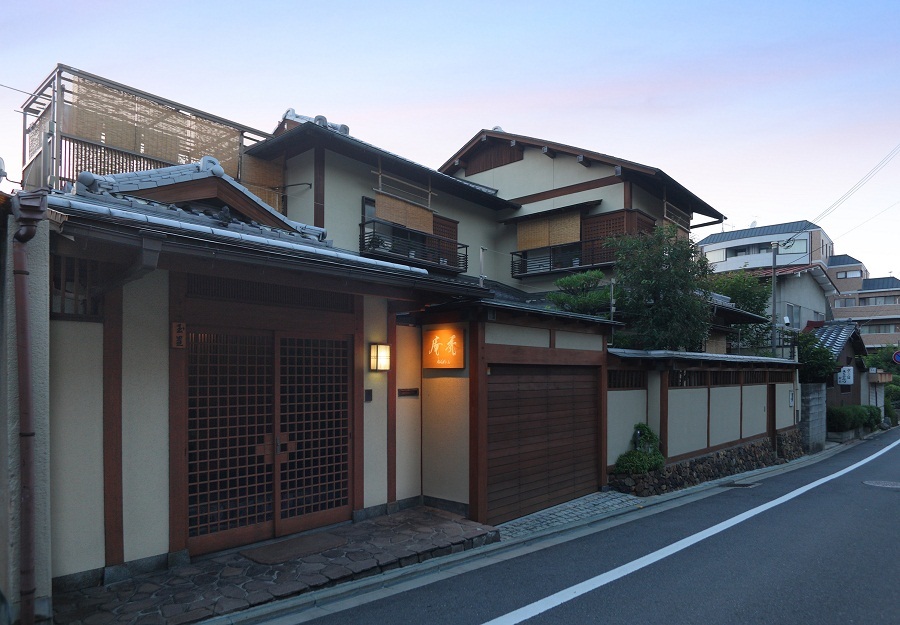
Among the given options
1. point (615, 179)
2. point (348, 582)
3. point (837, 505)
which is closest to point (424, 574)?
point (348, 582)

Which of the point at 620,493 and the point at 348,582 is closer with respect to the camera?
the point at 348,582

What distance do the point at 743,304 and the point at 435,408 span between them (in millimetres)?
22704

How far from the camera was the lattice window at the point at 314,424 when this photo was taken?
8562 millimetres

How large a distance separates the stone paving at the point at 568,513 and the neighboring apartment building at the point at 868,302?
55.8 m

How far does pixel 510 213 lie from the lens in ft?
71.6

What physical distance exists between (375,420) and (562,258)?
1277cm

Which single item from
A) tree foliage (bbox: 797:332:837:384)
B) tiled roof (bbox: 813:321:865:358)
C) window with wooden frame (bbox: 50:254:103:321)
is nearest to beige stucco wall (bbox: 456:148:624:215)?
tree foliage (bbox: 797:332:837:384)

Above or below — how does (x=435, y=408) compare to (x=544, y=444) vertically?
above

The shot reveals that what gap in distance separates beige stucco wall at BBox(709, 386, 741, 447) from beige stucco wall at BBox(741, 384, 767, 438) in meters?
0.67

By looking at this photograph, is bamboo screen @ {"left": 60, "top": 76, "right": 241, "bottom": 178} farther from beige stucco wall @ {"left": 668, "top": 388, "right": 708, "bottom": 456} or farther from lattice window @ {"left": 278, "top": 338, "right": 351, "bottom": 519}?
beige stucco wall @ {"left": 668, "top": 388, "right": 708, "bottom": 456}

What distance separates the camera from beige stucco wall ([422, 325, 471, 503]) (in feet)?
32.4

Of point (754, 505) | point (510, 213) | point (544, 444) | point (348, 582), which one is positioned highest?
point (510, 213)

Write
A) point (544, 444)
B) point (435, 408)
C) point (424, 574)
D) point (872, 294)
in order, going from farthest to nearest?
point (872, 294) < point (544, 444) < point (435, 408) < point (424, 574)

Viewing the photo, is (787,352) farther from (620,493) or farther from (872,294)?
(872,294)
